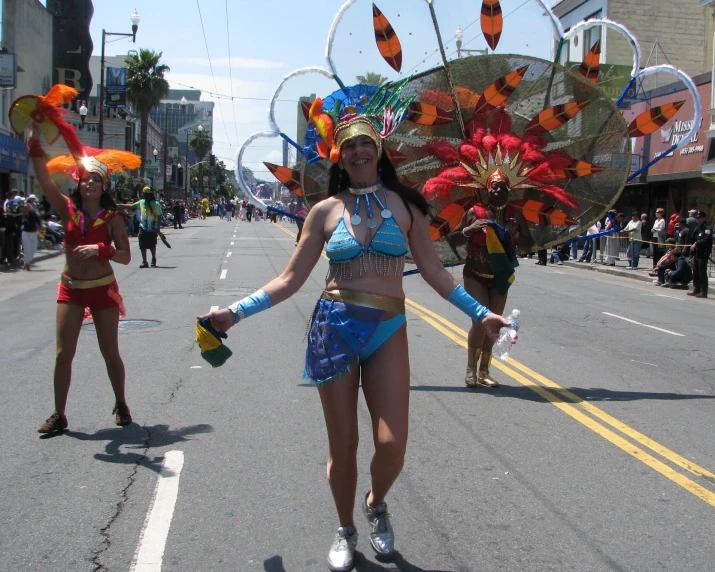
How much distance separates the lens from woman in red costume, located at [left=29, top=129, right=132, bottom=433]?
18.8 ft

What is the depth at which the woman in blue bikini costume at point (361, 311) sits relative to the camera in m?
3.67

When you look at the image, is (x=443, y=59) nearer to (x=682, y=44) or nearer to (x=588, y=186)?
(x=588, y=186)

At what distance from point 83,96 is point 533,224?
118ft

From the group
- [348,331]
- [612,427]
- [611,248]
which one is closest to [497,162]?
[612,427]

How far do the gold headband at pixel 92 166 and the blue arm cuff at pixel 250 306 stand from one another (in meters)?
2.59

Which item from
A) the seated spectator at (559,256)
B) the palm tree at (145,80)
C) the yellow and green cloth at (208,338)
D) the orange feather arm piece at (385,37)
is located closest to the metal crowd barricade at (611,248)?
the seated spectator at (559,256)

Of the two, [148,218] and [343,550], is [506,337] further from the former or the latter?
[148,218]

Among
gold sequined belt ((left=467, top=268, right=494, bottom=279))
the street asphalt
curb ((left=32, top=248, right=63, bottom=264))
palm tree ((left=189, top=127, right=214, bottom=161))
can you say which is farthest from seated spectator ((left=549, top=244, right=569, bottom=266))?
palm tree ((left=189, top=127, right=214, bottom=161))

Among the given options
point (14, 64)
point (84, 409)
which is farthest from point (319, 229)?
point (14, 64)

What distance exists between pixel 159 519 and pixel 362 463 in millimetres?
1456

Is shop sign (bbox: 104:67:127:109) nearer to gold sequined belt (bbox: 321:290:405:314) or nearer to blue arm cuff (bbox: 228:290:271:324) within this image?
blue arm cuff (bbox: 228:290:271:324)

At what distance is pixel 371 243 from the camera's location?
12.3ft

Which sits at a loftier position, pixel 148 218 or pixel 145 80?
pixel 145 80

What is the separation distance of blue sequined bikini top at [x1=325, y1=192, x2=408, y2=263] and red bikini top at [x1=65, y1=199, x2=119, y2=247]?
104 inches
